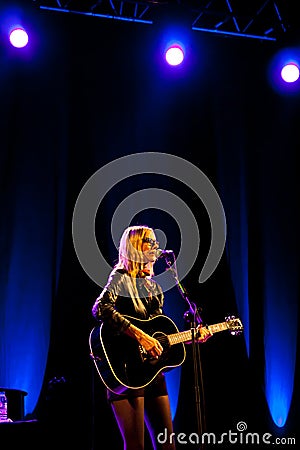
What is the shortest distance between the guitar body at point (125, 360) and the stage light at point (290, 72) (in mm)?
3660

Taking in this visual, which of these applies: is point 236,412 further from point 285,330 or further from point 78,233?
point 78,233

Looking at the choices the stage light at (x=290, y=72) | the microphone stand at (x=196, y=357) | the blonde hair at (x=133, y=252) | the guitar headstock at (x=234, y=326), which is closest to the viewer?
the microphone stand at (x=196, y=357)

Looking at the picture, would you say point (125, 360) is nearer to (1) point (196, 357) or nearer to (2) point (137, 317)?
(2) point (137, 317)

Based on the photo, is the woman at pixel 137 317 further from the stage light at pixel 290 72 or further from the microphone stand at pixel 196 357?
the stage light at pixel 290 72

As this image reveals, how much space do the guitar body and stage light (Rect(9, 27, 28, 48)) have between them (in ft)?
10.6

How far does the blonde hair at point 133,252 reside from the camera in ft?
11.8

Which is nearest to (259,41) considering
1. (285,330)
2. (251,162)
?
(251,162)

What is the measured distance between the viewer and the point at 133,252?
3613mm

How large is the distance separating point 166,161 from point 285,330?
212 centimetres

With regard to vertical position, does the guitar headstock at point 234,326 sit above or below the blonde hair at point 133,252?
below

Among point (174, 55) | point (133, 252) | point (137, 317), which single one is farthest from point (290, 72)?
point (137, 317)

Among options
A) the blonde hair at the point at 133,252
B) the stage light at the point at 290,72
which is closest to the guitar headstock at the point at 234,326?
the blonde hair at the point at 133,252

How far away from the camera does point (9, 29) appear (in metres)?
5.41

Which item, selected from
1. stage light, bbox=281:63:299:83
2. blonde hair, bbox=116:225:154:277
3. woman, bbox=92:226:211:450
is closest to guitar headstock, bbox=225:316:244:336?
woman, bbox=92:226:211:450
